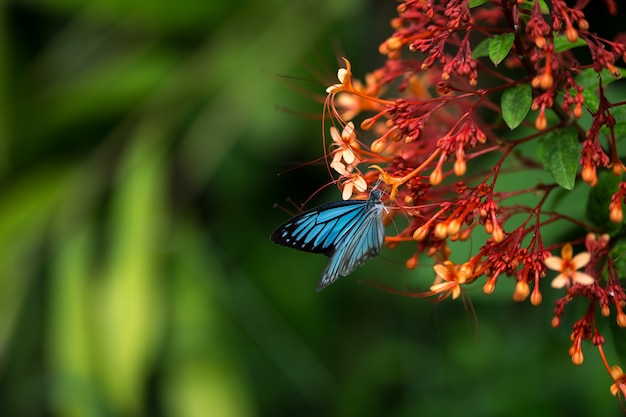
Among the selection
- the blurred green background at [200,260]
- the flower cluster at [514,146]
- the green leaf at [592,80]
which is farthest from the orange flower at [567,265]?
the blurred green background at [200,260]

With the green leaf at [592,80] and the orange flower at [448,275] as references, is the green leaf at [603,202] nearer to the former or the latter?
the green leaf at [592,80]

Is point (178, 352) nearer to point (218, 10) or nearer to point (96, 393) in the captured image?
point (96, 393)

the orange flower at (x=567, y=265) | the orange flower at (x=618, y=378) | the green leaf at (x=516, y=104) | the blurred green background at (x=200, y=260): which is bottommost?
the blurred green background at (x=200, y=260)

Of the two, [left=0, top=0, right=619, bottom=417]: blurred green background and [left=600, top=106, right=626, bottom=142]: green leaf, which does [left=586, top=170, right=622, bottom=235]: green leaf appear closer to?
[left=600, top=106, right=626, bottom=142]: green leaf

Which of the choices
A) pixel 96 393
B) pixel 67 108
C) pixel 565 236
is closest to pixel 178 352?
pixel 96 393

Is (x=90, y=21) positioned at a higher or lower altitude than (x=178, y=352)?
higher

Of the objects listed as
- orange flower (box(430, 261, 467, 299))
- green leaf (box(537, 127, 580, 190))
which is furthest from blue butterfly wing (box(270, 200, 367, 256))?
green leaf (box(537, 127, 580, 190))

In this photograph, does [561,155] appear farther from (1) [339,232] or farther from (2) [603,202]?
(1) [339,232]
